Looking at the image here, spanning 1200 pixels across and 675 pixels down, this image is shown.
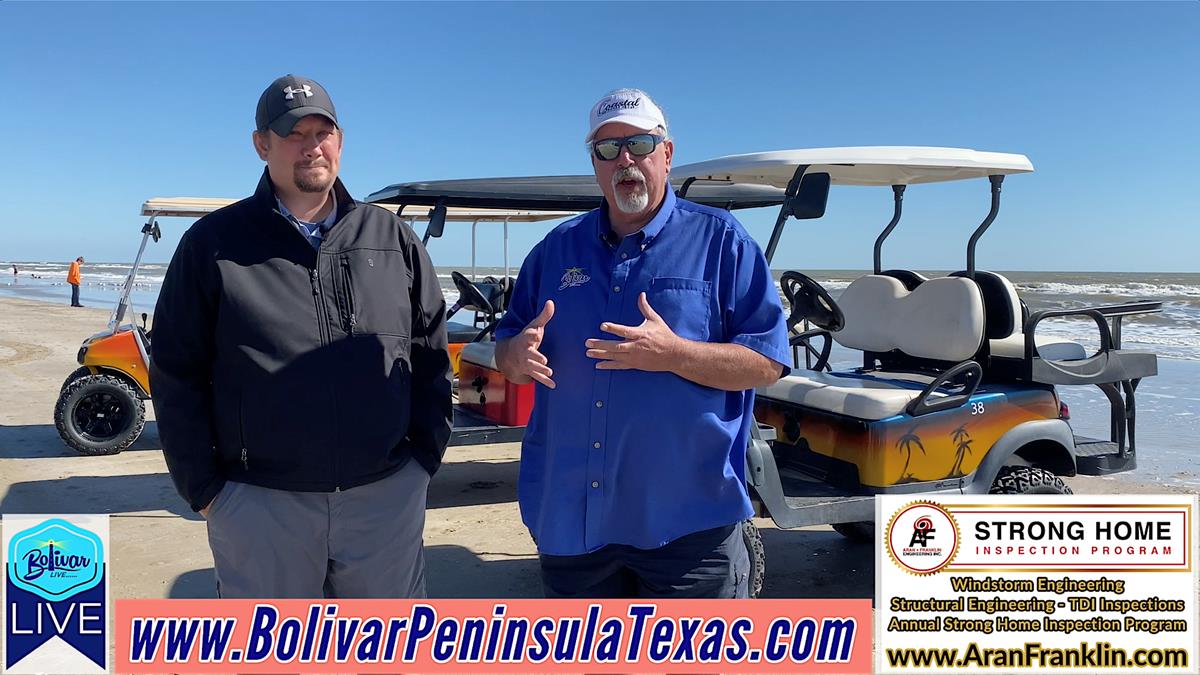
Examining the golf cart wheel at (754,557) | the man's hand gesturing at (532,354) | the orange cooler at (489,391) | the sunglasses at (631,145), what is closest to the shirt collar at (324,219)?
the man's hand gesturing at (532,354)

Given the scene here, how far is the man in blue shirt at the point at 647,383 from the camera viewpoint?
197 cm

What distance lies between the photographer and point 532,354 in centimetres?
197

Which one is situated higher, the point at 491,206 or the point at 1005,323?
the point at 491,206

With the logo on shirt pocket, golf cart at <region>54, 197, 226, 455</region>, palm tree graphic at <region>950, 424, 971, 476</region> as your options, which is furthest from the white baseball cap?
golf cart at <region>54, 197, 226, 455</region>

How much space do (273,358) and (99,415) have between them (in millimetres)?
5566

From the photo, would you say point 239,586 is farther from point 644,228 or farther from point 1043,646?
point 1043,646

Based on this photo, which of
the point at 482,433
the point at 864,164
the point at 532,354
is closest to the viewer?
the point at 532,354

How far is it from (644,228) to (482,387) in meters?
3.68

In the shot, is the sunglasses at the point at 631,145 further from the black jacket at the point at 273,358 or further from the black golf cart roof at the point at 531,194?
the black golf cart roof at the point at 531,194

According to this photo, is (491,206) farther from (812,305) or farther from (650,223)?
(650,223)

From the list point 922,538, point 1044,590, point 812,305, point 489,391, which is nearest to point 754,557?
point 922,538

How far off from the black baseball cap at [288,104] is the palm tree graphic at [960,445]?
9.87 ft

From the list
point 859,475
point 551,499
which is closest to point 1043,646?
point 859,475

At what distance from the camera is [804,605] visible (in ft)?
8.16
